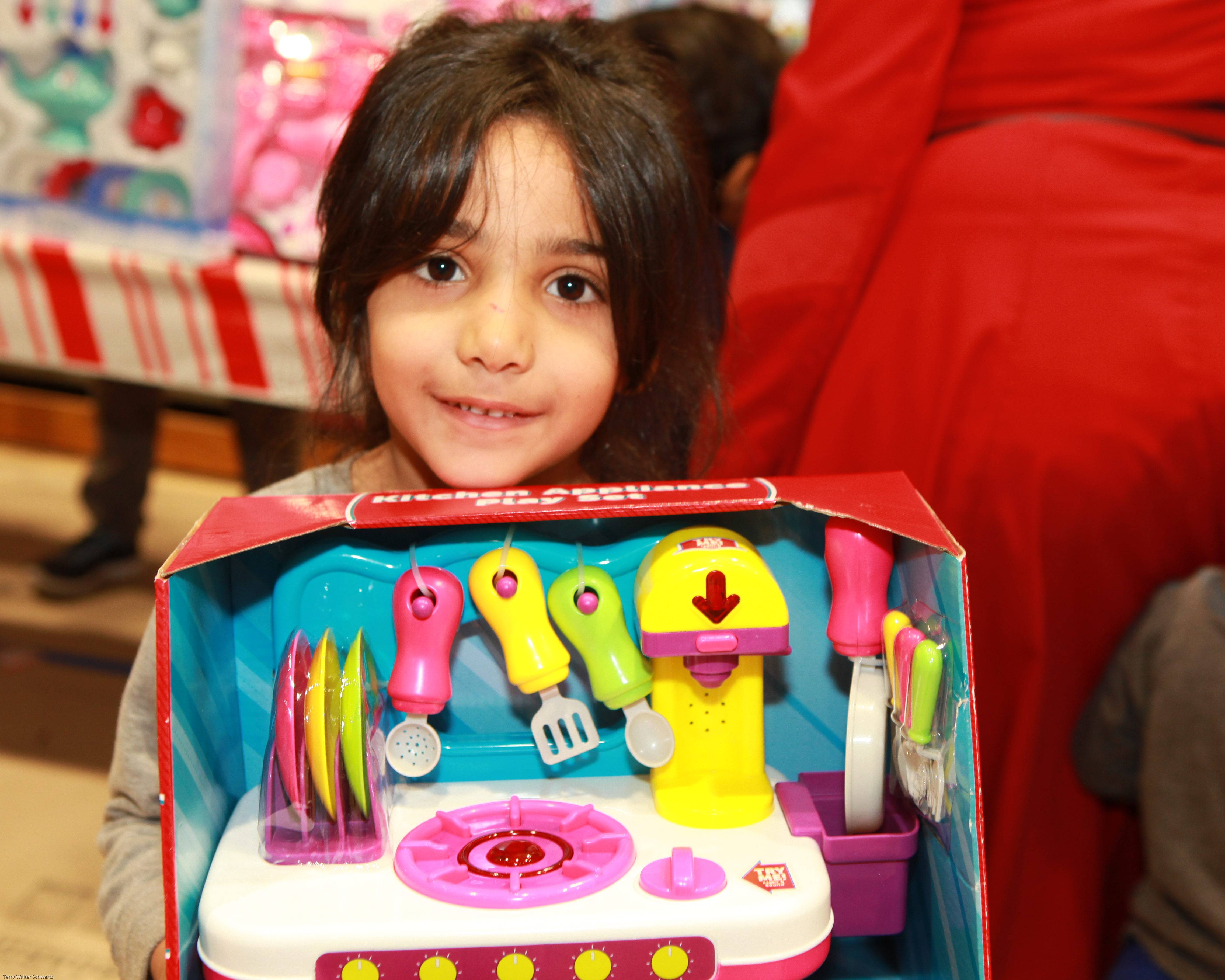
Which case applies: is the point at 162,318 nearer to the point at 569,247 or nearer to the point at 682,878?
the point at 569,247

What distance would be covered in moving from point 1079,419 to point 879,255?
0.78 ft

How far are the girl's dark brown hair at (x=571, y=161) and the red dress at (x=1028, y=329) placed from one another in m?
0.22

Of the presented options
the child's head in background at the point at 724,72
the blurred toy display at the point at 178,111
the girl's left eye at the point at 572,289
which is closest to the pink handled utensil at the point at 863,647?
the girl's left eye at the point at 572,289

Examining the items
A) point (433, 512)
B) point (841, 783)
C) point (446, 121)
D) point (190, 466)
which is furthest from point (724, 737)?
point (190, 466)

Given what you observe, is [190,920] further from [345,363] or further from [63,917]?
[63,917]

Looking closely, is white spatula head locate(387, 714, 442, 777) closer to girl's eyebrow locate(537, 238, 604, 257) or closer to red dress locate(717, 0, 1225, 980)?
girl's eyebrow locate(537, 238, 604, 257)

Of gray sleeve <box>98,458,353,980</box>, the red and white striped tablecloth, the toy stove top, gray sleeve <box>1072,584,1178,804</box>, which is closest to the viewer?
the toy stove top

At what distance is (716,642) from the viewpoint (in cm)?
58

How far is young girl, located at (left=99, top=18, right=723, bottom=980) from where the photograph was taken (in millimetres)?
665

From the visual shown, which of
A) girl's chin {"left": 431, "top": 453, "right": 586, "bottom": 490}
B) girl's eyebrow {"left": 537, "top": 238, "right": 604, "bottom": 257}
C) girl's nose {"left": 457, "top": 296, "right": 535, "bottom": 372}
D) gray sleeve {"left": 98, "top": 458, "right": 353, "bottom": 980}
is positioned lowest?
gray sleeve {"left": 98, "top": 458, "right": 353, "bottom": 980}

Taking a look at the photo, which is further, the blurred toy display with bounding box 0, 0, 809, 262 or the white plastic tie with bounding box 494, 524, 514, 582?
the blurred toy display with bounding box 0, 0, 809, 262

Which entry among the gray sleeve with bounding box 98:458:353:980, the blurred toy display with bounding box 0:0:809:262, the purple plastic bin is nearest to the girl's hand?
the gray sleeve with bounding box 98:458:353:980

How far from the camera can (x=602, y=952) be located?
0.51 metres

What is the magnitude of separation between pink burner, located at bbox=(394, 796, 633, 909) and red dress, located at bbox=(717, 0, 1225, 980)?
0.48 metres
